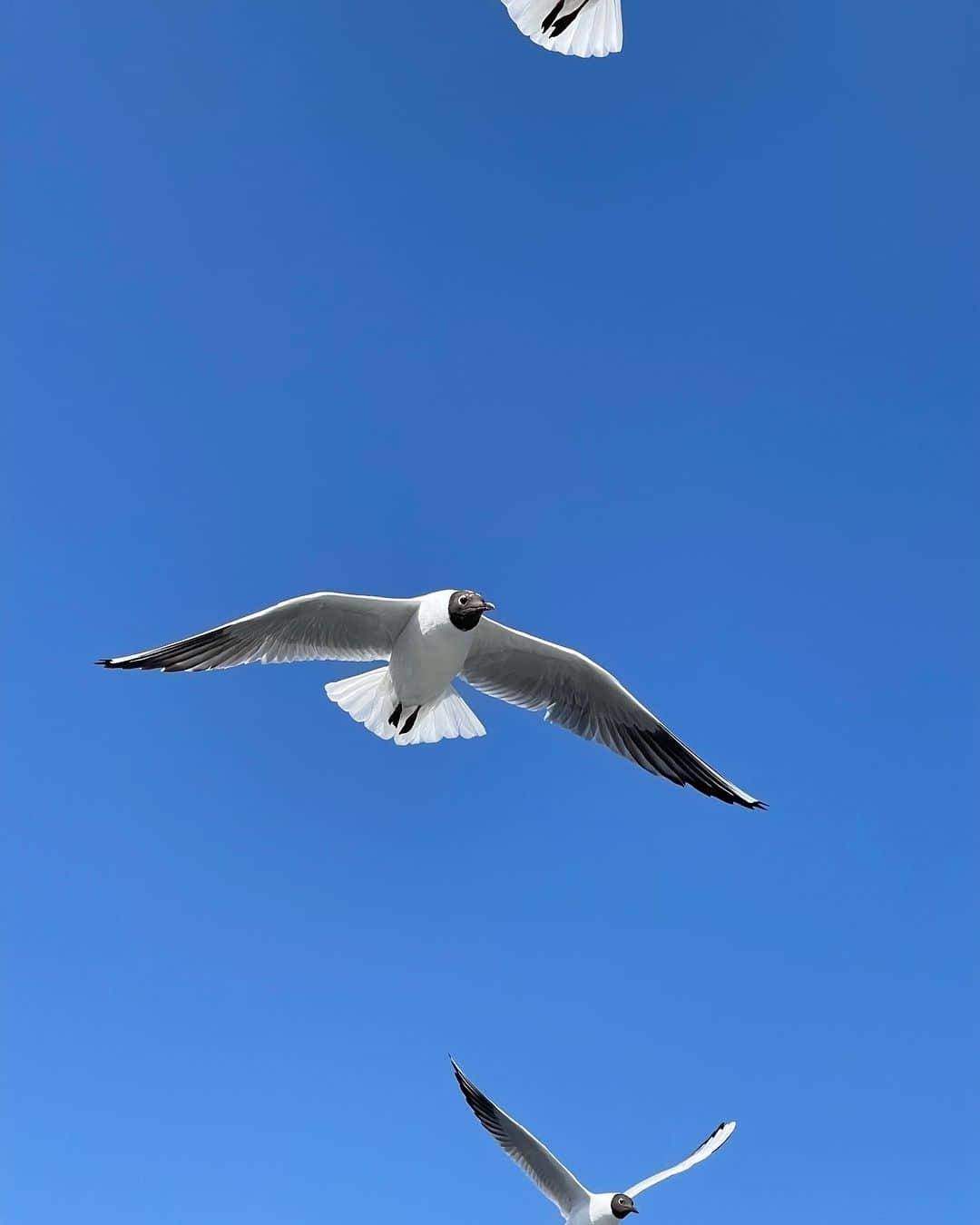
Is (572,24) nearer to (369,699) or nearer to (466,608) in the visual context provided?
(466,608)

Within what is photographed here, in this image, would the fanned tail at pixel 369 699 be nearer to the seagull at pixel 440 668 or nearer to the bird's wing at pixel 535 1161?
the seagull at pixel 440 668

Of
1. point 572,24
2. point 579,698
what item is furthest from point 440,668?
point 572,24

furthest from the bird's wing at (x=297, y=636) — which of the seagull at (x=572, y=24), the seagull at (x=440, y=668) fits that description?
the seagull at (x=572, y=24)

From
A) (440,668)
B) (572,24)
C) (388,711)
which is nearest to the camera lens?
(572,24)

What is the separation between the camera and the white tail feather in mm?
8219

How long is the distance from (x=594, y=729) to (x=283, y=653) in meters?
2.23

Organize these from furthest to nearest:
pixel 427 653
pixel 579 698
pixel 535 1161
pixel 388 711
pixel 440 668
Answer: pixel 535 1161 < pixel 579 698 < pixel 388 711 < pixel 440 668 < pixel 427 653

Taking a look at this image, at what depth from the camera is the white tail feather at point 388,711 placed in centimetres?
822

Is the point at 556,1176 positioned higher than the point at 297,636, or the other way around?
the point at 297,636

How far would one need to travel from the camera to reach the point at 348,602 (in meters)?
7.69

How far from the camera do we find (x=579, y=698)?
8.39 meters

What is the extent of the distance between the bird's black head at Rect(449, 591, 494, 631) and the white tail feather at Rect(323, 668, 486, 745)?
0.87 m

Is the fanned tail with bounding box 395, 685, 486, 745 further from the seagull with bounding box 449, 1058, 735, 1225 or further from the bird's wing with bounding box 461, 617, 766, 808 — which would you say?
the seagull with bounding box 449, 1058, 735, 1225

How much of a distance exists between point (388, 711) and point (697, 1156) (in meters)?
6.22
